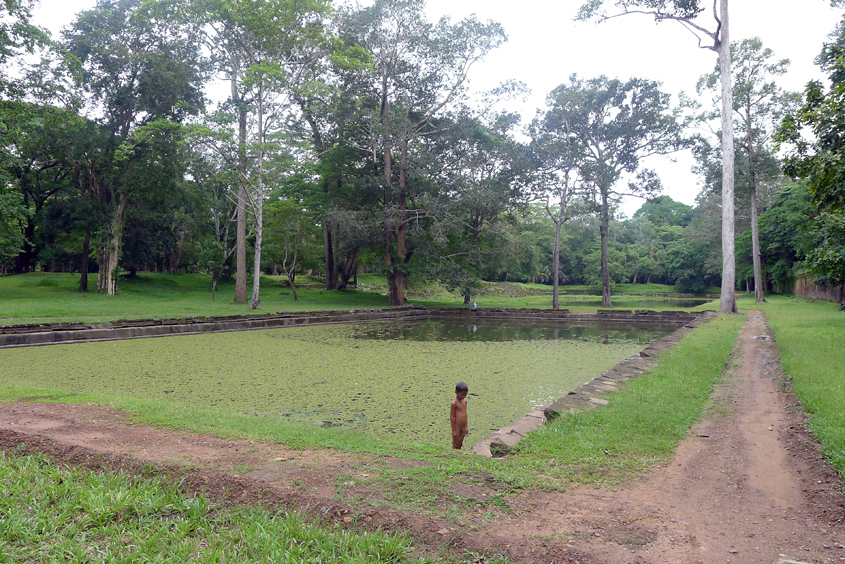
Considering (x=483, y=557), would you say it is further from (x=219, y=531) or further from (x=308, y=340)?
(x=308, y=340)

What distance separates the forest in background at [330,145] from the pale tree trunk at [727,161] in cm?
664

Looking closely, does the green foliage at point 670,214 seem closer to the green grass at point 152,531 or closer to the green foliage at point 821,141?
the green foliage at point 821,141

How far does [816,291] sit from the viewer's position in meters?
24.5

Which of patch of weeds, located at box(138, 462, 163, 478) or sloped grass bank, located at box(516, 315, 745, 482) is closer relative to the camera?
patch of weeds, located at box(138, 462, 163, 478)

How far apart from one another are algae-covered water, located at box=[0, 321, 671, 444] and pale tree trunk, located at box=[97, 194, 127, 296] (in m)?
12.8

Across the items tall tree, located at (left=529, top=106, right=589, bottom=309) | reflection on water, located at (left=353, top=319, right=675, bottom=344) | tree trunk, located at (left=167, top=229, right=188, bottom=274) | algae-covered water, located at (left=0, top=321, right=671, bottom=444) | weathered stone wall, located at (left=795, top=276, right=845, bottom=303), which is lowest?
reflection on water, located at (left=353, top=319, right=675, bottom=344)

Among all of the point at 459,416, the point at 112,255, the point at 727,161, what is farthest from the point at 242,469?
the point at 112,255

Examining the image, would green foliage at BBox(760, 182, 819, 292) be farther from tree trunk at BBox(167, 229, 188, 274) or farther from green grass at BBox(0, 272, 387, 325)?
tree trunk at BBox(167, 229, 188, 274)

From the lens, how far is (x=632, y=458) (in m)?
3.40

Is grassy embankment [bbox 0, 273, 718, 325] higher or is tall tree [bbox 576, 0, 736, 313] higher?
tall tree [bbox 576, 0, 736, 313]

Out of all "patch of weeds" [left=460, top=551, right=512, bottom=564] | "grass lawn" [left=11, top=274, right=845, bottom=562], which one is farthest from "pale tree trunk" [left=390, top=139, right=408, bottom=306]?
"patch of weeds" [left=460, top=551, right=512, bottom=564]

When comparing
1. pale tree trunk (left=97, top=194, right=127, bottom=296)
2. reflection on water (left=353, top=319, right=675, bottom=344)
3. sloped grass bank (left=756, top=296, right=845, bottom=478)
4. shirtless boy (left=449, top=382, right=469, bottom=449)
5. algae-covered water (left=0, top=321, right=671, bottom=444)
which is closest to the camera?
sloped grass bank (left=756, top=296, right=845, bottom=478)

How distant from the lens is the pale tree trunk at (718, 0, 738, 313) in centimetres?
1540

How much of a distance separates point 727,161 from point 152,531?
1823cm
